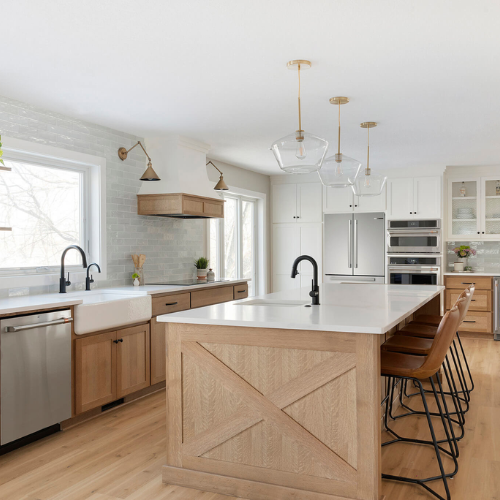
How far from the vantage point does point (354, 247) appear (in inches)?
305

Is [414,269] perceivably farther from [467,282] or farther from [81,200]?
[81,200]

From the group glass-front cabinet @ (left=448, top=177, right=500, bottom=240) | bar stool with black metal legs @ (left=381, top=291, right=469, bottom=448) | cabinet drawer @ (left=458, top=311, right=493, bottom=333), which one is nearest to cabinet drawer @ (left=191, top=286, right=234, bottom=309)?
bar stool with black metal legs @ (left=381, top=291, right=469, bottom=448)

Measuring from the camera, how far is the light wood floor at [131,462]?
8.79ft

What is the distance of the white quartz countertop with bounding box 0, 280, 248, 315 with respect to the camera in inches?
129

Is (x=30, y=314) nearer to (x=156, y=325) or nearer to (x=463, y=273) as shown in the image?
(x=156, y=325)

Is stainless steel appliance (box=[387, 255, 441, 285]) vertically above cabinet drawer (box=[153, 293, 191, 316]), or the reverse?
stainless steel appliance (box=[387, 255, 441, 285])

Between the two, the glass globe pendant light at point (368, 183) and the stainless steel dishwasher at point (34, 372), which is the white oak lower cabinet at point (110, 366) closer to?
the stainless steel dishwasher at point (34, 372)

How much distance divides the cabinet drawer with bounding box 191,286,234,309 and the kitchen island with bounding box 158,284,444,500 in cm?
217

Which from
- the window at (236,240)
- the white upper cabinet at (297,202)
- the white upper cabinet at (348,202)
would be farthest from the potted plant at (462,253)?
the window at (236,240)

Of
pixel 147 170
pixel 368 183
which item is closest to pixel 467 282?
pixel 368 183

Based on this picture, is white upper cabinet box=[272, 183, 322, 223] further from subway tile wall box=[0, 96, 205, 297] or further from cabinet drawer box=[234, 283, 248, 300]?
cabinet drawer box=[234, 283, 248, 300]

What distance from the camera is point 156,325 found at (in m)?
4.54

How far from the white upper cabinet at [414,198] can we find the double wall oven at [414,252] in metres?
0.11

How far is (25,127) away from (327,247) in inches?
194
